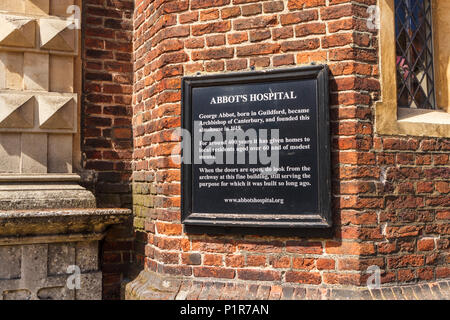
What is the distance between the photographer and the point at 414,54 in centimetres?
377

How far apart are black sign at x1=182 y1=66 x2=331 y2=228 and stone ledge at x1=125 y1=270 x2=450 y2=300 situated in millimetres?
479

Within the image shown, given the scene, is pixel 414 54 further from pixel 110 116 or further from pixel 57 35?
pixel 57 35

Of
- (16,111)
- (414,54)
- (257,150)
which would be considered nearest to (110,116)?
(16,111)

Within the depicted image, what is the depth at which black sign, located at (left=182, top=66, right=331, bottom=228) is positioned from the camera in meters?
3.15

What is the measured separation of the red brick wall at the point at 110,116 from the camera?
→ 4.01 metres

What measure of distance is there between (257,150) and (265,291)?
42.8 inches

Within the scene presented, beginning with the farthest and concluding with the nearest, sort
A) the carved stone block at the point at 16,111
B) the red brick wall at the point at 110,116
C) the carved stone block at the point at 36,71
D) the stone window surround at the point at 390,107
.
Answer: the red brick wall at the point at 110,116 → the carved stone block at the point at 36,71 → the carved stone block at the point at 16,111 → the stone window surround at the point at 390,107

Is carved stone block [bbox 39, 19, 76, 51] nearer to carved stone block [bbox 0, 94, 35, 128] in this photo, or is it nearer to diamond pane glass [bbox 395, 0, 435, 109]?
carved stone block [bbox 0, 94, 35, 128]

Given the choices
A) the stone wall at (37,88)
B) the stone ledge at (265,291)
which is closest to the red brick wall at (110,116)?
the stone wall at (37,88)

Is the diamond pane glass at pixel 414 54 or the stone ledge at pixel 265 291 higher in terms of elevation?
the diamond pane glass at pixel 414 54

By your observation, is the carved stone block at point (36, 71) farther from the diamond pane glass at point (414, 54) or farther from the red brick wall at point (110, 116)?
the diamond pane glass at point (414, 54)

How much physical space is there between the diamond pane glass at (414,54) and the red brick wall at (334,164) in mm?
495

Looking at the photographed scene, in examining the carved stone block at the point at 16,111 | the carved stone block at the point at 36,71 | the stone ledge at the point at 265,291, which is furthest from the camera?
the carved stone block at the point at 36,71
